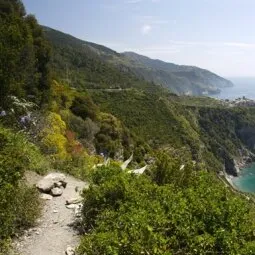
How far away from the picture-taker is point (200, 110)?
164 meters

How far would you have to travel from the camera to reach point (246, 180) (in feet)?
408

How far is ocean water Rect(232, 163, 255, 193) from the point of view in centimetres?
11271

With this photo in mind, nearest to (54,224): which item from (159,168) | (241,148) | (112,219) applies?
(112,219)

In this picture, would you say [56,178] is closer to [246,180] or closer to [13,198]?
[13,198]

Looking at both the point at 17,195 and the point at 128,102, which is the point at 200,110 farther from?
the point at 17,195

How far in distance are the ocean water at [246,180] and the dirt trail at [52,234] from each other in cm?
10081

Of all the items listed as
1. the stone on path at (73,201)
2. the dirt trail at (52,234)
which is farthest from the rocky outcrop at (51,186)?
the stone on path at (73,201)

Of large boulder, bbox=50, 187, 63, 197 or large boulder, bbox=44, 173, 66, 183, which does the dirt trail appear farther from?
large boulder, bbox=44, 173, 66, 183

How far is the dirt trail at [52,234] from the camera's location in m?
10.2

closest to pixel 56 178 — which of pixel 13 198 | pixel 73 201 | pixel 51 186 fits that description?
pixel 51 186

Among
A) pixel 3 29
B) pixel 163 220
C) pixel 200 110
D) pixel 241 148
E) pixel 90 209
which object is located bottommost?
pixel 241 148

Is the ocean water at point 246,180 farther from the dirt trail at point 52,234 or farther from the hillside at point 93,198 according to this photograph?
the dirt trail at point 52,234

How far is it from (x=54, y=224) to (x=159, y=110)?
9136cm

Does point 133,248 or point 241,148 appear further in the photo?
point 241,148
